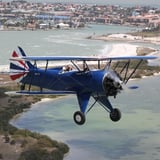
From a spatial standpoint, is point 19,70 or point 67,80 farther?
point 19,70

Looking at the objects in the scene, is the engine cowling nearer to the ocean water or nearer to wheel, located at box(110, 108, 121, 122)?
wheel, located at box(110, 108, 121, 122)

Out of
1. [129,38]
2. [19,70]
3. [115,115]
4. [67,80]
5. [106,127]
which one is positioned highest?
[67,80]

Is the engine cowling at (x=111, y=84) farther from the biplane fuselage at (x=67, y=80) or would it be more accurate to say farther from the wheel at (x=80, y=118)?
the wheel at (x=80, y=118)

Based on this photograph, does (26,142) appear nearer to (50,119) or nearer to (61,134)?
(61,134)

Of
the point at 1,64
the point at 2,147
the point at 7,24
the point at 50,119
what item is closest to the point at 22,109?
the point at 50,119

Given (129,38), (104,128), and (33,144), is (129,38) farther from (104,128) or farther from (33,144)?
(33,144)

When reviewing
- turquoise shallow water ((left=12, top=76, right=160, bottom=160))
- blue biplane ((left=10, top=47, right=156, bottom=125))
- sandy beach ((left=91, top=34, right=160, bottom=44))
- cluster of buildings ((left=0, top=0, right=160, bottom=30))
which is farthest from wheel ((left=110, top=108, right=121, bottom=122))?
cluster of buildings ((left=0, top=0, right=160, bottom=30))

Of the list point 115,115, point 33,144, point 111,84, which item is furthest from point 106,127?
point 111,84

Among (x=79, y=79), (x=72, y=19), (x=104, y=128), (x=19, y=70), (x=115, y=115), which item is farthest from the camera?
(x=72, y=19)

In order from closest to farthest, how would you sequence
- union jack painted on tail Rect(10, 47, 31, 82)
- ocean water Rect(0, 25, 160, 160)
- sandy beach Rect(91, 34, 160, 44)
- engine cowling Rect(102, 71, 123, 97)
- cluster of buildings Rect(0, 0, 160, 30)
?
engine cowling Rect(102, 71, 123, 97)
union jack painted on tail Rect(10, 47, 31, 82)
ocean water Rect(0, 25, 160, 160)
sandy beach Rect(91, 34, 160, 44)
cluster of buildings Rect(0, 0, 160, 30)
